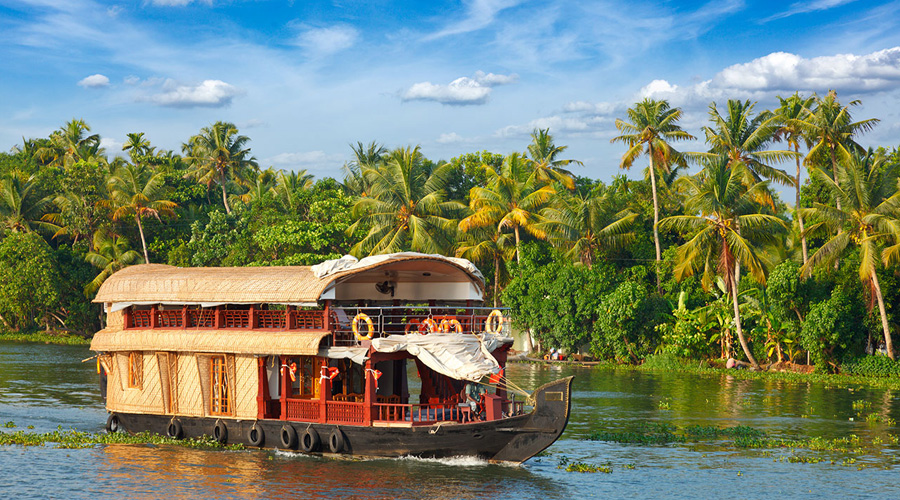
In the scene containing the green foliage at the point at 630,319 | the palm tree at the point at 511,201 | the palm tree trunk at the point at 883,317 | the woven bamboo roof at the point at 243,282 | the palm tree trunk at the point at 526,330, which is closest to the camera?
the woven bamboo roof at the point at 243,282

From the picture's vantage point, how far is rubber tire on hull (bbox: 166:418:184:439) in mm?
19734

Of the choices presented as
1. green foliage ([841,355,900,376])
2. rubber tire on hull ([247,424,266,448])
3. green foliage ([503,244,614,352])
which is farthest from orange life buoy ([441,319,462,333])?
green foliage ([503,244,614,352])

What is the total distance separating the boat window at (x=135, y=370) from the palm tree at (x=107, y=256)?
97.5 ft

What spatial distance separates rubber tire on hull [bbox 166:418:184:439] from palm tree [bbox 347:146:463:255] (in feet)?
76.5

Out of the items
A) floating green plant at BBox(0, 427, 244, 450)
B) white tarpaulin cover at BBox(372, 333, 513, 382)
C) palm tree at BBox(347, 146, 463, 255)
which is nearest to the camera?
white tarpaulin cover at BBox(372, 333, 513, 382)

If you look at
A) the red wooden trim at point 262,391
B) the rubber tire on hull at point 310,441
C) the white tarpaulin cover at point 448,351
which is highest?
the white tarpaulin cover at point 448,351

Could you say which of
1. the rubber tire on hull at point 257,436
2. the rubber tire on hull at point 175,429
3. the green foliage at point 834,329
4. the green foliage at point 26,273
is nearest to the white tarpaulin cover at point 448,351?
the rubber tire on hull at point 257,436

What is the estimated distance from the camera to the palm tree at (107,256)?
49188mm

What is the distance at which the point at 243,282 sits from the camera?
1883 cm

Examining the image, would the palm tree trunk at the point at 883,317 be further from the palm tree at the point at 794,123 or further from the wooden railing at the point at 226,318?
the wooden railing at the point at 226,318

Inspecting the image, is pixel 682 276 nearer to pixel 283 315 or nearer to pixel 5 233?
pixel 283 315

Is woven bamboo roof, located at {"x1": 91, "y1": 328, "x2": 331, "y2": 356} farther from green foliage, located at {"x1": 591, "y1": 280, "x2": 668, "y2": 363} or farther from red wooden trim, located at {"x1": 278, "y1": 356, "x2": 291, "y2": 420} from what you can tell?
green foliage, located at {"x1": 591, "y1": 280, "x2": 668, "y2": 363}

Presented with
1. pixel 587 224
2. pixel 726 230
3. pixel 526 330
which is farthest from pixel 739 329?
pixel 526 330

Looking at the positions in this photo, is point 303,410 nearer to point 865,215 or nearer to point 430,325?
point 430,325
